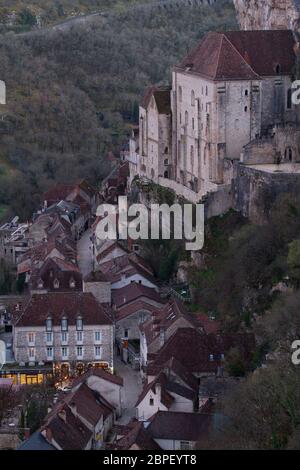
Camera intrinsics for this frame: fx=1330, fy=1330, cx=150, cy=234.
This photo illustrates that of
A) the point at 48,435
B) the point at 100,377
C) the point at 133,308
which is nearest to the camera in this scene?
the point at 48,435

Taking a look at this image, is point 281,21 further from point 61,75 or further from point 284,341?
point 61,75

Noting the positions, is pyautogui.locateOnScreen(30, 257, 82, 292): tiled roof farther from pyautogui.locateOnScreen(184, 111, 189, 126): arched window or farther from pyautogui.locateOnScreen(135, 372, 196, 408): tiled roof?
pyautogui.locateOnScreen(135, 372, 196, 408): tiled roof

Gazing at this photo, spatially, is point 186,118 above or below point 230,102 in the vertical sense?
below

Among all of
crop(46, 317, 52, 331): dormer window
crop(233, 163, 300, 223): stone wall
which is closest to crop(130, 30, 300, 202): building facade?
crop(233, 163, 300, 223): stone wall

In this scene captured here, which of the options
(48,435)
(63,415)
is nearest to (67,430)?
(63,415)

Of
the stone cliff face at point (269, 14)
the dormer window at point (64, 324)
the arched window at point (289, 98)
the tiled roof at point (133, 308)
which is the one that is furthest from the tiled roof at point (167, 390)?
the stone cliff face at point (269, 14)

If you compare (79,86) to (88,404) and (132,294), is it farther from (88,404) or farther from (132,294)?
(88,404)
